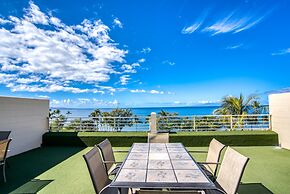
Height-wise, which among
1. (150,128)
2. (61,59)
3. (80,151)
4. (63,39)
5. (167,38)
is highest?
(167,38)

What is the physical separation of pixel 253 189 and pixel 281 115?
4481 mm

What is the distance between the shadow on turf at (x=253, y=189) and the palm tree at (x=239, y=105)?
28.1 feet

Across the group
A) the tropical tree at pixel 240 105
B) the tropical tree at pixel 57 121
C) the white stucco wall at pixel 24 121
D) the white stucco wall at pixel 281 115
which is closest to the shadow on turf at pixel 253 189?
the white stucco wall at pixel 281 115

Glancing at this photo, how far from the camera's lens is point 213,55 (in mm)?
19375

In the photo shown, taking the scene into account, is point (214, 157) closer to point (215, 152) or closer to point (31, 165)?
point (215, 152)

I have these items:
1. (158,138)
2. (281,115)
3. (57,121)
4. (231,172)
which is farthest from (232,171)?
(57,121)

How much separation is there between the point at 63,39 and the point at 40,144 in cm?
748

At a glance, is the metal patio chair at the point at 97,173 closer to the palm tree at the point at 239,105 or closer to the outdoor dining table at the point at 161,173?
the outdoor dining table at the point at 161,173

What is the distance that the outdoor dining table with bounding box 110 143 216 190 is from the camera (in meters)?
1.85

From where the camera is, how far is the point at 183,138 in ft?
24.1

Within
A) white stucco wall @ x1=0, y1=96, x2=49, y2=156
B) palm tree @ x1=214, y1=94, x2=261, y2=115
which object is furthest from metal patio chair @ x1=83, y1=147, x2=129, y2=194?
palm tree @ x1=214, y1=94, x2=261, y2=115

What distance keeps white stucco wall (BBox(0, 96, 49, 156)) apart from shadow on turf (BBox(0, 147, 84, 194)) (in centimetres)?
34

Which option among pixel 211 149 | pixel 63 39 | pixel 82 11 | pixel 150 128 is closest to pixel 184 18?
pixel 82 11

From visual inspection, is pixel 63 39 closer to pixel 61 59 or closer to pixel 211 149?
pixel 61 59
